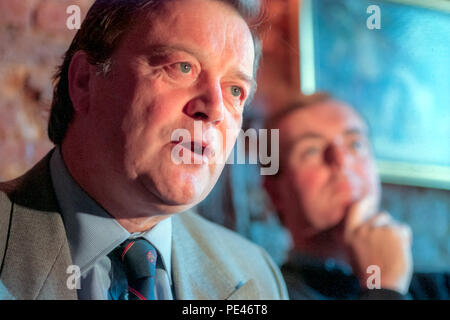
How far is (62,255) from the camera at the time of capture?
4.05 feet

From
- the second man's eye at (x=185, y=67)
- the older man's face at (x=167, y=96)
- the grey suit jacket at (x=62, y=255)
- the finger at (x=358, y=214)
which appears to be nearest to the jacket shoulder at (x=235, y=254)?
the grey suit jacket at (x=62, y=255)

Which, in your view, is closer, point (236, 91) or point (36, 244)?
point (36, 244)

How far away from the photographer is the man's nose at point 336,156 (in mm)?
1500

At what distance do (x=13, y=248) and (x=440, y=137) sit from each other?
1.17 m

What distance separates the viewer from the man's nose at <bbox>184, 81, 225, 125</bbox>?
4.24 ft

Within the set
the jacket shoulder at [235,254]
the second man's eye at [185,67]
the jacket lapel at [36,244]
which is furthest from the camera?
the jacket shoulder at [235,254]

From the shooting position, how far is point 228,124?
1.35m

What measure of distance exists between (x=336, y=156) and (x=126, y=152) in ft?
1.83

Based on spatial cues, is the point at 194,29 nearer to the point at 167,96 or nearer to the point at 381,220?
the point at 167,96

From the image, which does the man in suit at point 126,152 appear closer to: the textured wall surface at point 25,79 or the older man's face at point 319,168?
the textured wall surface at point 25,79

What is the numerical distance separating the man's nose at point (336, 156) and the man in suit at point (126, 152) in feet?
1.01

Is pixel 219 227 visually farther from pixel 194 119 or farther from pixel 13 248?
pixel 13 248

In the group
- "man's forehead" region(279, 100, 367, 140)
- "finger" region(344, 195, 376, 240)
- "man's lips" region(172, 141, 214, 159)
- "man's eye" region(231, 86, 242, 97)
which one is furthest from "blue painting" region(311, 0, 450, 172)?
"man's lips" region(172, 141, 214, 159)

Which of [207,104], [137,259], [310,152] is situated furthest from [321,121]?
[137,259]
